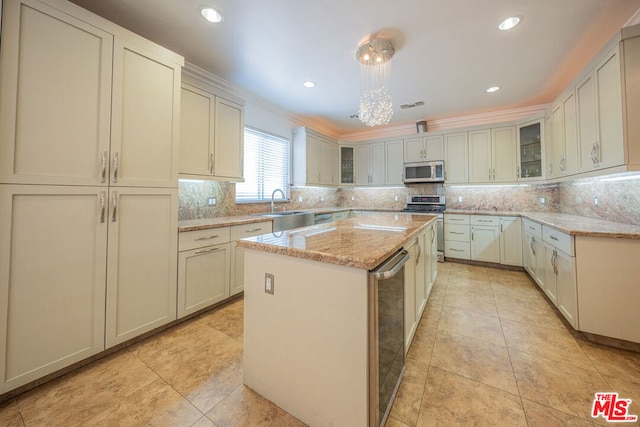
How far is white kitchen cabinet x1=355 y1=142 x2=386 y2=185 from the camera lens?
5.10 metres

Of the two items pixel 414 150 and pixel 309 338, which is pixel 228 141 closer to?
pixel 309 338

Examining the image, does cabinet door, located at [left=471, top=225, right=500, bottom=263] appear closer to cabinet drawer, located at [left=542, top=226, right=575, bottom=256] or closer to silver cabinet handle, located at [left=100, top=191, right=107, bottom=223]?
cabinet drawer, located at [left=542, top=226, right=575, bottom=256]

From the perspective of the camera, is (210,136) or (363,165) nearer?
(210,136)

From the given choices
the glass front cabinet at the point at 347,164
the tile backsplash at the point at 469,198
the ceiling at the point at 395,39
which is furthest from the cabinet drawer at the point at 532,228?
the glass front cabinet at the point at 347,164

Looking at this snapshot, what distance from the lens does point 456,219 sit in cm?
416

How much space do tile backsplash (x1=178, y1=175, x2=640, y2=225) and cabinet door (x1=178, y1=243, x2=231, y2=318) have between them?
68 centimetres

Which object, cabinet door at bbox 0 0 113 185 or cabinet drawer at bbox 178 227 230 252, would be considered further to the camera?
cabinet drawer at bbox 178 227 230 252

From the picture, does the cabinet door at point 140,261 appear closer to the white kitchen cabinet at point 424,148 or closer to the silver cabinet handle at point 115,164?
the silver cabinet handle at point 115,164

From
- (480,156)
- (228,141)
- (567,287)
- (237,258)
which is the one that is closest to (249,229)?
(237,258)

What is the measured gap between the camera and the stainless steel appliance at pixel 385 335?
1.06 m

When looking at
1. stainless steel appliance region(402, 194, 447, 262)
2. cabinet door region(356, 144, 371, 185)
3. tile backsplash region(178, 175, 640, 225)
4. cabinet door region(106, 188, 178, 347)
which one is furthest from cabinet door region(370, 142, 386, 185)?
cabinet door region(106, 188, 178, 347)

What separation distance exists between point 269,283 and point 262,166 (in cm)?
283

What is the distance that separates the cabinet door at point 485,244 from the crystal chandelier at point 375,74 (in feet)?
8.76

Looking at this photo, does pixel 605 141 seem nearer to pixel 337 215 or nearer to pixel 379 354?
pixel 379 354
